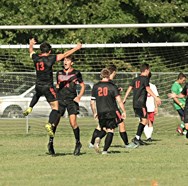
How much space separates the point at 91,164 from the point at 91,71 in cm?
1421

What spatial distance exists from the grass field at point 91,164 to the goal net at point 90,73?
3.93 m

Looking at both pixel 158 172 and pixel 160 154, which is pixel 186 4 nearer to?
pixel 160 154

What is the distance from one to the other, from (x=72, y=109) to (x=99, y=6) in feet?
60.2

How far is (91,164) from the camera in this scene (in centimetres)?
1484

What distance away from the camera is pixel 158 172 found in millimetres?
13602

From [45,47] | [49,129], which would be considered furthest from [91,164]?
[45,47]

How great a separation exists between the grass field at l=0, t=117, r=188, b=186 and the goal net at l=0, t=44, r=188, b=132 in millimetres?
3931

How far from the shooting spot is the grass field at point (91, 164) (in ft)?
41.2

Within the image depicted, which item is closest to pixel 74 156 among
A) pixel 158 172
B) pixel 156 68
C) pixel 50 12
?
pixel 158 172

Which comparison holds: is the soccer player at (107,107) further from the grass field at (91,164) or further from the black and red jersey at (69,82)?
the black and red jersey at (69,82)

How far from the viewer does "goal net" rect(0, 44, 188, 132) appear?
2691 centimetres

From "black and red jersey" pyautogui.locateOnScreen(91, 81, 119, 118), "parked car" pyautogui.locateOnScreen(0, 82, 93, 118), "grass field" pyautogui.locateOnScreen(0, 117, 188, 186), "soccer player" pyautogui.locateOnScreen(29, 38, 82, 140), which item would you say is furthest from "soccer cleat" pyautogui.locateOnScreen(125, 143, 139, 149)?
"parked car" pyautogui.locateOnScreen(0, 82, 93, 118)

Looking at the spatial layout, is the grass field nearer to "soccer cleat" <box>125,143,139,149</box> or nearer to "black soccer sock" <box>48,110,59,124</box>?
"soccer cleat" <box>125,143,139,149</box>

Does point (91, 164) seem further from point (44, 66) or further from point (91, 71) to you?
point (91, 71)
